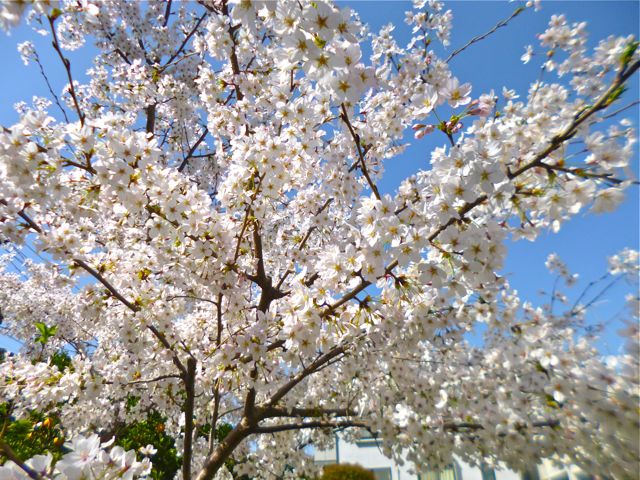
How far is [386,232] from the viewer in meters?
2.29

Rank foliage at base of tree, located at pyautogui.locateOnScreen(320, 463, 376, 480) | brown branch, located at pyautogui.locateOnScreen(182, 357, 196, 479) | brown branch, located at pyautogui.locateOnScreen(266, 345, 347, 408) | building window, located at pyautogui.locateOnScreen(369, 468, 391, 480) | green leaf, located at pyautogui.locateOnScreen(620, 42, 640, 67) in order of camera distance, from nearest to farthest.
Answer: green leaf, located at pyautogui.locateOnScreen(620, 42, 640, 67)
brown branch, located at pyautogui.locateOnScreen(266, 345, 347, 408)
brown branch, located at pyautogui.locateOnScreen(182, 357, 196, 479)
foliage at base of tree, located at pyautogui.locateOnScreen(320, 463, 376, 480)
building window, located at pyautogui.locateOnScreen(369, 468, 391, 480)

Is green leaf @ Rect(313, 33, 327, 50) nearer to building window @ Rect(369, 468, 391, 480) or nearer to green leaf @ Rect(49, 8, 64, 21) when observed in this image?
green leaf @ Rect(49, 8, 64, 21)

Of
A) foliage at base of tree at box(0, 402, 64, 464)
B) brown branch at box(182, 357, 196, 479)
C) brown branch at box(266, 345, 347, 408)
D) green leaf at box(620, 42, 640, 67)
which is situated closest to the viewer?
green leaf at box(620, 42, 640, 67)

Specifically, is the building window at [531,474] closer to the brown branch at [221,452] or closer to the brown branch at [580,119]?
the brown branch at [580,119]

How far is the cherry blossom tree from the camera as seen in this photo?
6.42 ft

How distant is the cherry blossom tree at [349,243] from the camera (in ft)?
6.42

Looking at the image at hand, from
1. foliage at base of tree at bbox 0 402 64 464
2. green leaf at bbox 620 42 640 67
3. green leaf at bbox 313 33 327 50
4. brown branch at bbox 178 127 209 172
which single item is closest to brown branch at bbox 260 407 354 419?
foliage at base of tree at bbox 0 402 64 464

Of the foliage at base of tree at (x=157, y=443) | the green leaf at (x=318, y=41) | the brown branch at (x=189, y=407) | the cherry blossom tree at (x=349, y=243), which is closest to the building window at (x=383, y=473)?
the foliage at base of tree at (x=157, y=443)

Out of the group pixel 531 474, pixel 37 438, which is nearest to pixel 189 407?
pixel 531 474

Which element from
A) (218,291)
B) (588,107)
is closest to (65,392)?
(218,291)

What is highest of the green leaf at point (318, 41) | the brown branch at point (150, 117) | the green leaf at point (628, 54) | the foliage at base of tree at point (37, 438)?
the brown branch at point (150, 117)

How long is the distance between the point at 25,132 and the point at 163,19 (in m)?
7.45

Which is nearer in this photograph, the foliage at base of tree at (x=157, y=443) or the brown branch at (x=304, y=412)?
the brown branch at (x=304, y=412)

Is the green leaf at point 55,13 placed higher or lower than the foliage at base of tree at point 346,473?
higher
